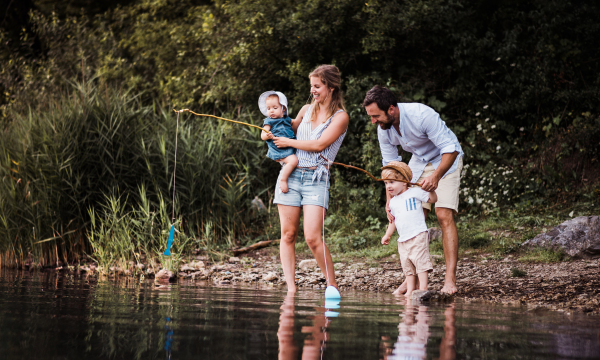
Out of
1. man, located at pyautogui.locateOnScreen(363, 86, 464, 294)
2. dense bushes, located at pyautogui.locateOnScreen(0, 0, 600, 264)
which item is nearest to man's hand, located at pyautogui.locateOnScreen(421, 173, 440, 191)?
man, located at pyautogui.locateOnScreen(363, 86, 464, 294)

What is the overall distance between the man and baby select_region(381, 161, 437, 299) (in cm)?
14

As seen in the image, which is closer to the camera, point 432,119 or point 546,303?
point 546,303

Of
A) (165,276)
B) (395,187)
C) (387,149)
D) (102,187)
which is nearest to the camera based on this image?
(395,187)

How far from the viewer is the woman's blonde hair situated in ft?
15.5

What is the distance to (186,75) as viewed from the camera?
1323 cm

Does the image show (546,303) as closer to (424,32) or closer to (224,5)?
(424,32)

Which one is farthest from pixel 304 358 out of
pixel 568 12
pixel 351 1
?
A: pixel 568 12

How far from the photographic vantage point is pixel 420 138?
491cm

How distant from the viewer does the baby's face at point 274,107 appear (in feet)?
16.0

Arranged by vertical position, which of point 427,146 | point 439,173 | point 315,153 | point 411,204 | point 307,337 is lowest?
point 307,337

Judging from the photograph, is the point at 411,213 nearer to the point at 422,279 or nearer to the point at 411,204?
the point at 411,204

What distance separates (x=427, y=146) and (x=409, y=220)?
2.15 feet

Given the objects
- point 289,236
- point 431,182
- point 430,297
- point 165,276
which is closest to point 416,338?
point 430,297

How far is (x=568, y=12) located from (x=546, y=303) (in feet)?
27.7
